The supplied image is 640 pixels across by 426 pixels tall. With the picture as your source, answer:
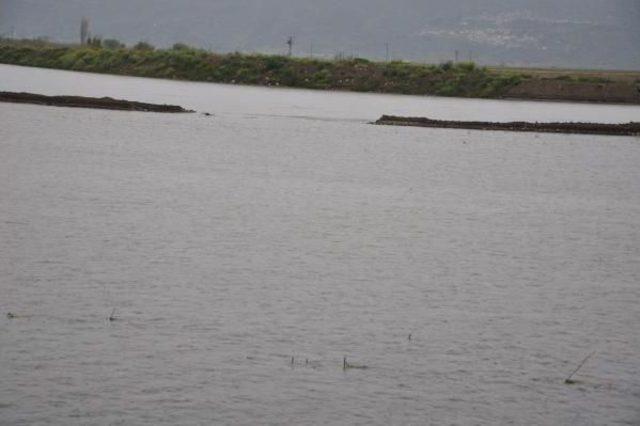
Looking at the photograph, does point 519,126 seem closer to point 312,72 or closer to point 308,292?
point 308,292

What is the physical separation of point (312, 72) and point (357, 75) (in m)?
4.09

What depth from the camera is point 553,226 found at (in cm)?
2747

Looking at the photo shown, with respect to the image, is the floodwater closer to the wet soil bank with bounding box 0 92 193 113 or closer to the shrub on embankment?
the wet soil bank with bounding box 0 92 193 113

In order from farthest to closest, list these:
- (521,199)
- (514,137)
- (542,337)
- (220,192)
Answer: (514,137)
(521,199)
(220,192)
(542,337)

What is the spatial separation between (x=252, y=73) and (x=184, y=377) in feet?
316

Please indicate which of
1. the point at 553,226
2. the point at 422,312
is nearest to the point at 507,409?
the point at 422,312

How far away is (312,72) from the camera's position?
10581cm

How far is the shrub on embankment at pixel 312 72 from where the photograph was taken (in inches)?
3994

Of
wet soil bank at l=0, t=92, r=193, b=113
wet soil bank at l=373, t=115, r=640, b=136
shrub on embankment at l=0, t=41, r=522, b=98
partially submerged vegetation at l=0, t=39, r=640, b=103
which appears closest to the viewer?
wet soil bank at l=373, t=115, r=640, b=136

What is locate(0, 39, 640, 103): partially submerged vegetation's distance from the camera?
99500mm

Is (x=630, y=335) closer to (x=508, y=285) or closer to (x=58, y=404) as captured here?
(x=508, y=285)

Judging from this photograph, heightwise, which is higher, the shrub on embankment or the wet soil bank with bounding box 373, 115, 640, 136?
the shrub on embankment

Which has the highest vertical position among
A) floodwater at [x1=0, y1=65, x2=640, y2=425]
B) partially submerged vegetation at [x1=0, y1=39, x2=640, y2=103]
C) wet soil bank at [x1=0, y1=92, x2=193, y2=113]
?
partially submerged vegetation at [x1=0, y1=39, x2=640, y2=103]

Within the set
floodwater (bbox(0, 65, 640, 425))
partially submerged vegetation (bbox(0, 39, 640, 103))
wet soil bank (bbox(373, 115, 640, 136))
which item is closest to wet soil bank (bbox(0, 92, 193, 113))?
wet soil bank (bbox(373, 115, 640, 136))
